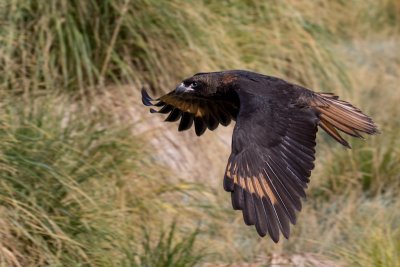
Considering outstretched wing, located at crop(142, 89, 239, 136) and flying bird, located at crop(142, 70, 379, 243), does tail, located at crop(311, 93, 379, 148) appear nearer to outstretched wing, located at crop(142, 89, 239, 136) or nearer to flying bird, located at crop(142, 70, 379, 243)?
flying bird, located at crop(142, 70, 379, 243)

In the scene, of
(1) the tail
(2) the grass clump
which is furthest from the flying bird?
(2) the grass clump

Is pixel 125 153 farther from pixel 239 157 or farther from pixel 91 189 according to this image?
pixel 239 157

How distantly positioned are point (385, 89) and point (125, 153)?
10.3 ft

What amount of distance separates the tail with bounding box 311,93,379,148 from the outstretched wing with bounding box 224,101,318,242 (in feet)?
0.55

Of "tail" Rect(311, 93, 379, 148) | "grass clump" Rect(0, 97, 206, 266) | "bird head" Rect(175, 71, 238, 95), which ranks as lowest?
"grass clump" Rect(0, 97, 206, 266)

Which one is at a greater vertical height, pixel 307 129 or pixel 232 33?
pixel 232 33

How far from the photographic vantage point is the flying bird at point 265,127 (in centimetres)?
473

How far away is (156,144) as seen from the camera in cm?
742

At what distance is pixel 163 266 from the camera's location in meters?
5.28

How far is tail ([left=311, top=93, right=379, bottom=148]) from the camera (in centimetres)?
572

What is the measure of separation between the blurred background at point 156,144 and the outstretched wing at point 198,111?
0.46 meters

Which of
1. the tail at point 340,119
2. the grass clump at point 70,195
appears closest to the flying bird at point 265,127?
the tail at point 340,119

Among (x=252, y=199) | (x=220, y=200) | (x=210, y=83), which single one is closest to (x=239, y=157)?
(x=252, y=199)

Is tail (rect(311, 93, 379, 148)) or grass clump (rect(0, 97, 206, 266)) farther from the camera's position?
tail (rect(311, 93, 379, 148))
